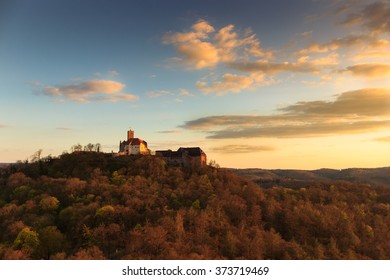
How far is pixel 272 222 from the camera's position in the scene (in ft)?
302

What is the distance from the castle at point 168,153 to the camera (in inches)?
4353

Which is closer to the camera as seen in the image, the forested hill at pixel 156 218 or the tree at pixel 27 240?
the tree at pixel 27 240

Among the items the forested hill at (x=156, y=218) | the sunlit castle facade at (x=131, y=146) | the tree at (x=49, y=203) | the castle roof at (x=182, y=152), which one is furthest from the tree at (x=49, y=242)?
the castle roof at (x=182, y=152)

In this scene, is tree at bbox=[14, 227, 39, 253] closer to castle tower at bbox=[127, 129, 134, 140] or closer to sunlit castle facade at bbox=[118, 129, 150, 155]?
sunlit castle facade at bbox=[118, 129, 150, 155]

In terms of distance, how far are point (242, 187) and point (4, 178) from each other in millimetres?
83358

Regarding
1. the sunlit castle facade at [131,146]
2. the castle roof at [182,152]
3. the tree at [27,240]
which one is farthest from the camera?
the castle roof at [182,152]

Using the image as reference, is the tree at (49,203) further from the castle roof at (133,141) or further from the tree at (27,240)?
the castle roof at (133,141)

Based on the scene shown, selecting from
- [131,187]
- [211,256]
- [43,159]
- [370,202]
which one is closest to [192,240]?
[211,256]

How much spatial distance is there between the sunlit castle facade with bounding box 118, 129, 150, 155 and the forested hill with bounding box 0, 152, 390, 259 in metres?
3.22

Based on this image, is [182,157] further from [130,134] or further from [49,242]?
[49,242]

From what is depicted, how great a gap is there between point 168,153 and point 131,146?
13.1m

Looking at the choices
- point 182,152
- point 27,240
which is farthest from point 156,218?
point 182,152

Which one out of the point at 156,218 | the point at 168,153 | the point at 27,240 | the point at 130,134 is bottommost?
the point at 27,240

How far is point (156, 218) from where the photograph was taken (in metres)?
76.2
